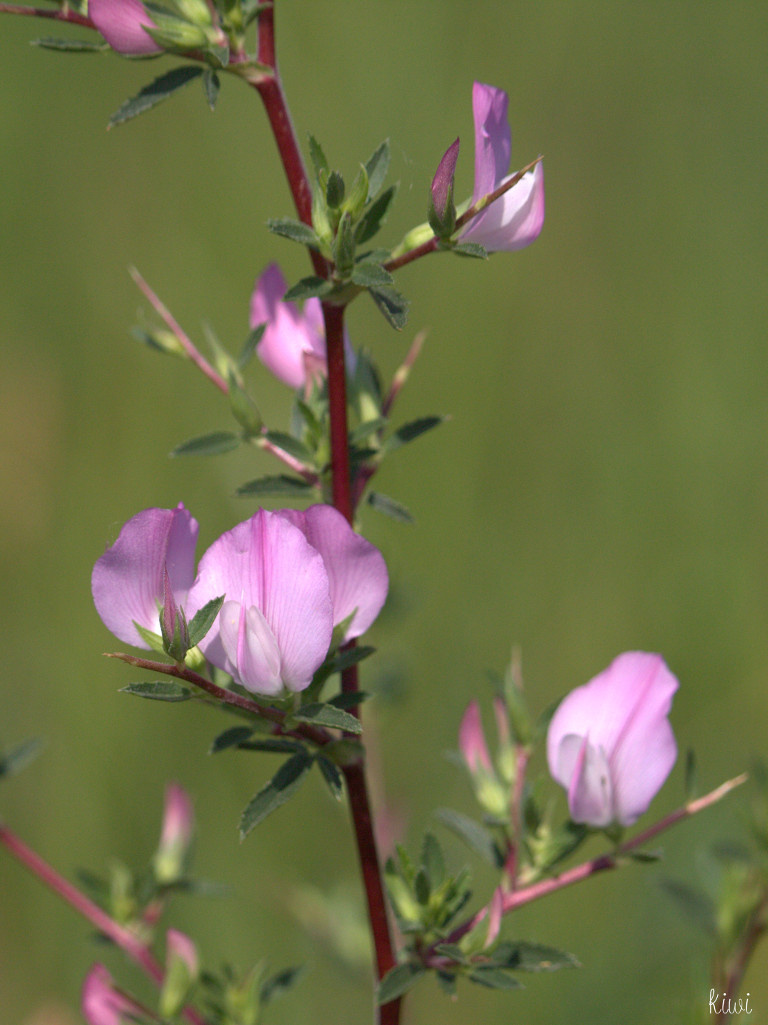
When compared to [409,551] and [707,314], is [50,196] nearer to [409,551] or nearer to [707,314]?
[409,551]

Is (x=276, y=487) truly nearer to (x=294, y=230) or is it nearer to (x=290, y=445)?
(x=290, y=445)

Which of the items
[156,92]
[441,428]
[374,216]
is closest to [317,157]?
[374,216]

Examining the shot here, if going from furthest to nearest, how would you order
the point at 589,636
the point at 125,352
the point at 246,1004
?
the point at 125,352 → the point at 589,636 → the point at 246,1004

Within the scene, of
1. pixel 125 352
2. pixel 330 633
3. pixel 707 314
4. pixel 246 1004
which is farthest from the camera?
pixel 707 314

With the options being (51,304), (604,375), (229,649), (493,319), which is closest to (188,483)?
(51,304)

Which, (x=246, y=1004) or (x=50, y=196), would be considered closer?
(x=246, y=1004)

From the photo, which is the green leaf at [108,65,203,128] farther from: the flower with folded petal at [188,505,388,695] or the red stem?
the red stem
